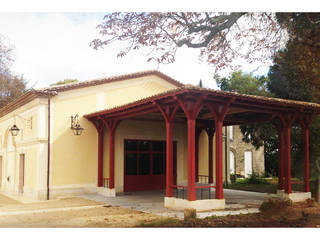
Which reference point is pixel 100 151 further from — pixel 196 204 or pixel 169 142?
pixel 196 204

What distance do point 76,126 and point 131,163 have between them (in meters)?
2.49

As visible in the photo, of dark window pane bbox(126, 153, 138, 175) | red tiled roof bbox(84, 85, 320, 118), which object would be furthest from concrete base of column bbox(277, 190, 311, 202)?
dark window pane bbox(126, 153, 138, 175)

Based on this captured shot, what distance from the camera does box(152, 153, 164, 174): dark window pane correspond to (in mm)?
14406

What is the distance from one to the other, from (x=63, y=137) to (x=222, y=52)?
20.3ft

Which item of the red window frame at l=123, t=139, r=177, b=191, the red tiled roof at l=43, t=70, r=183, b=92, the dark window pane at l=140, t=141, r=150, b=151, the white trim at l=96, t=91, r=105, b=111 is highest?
the red tiled roof at l=43, t=70, r=183, b=92

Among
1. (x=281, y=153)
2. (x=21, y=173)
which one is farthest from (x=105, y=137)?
(x=281, y=153)

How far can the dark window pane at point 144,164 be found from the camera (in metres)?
14.2

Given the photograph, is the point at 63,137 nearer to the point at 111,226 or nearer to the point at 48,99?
the point at 48,99

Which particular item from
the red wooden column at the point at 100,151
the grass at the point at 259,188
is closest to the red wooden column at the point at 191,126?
the red wooden column at the point at 100,151

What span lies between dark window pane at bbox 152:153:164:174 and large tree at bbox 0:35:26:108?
1151 centimetres

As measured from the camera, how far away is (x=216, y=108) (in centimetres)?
969

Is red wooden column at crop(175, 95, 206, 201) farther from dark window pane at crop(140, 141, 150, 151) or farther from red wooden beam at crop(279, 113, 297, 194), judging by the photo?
dark window pane at crop(140, 141, 150, 151)

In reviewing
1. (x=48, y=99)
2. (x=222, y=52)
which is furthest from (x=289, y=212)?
(x=48, y=99)

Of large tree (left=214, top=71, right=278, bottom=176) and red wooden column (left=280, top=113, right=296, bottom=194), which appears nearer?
red wooden column (left=280, top=113, right=296, bottom=194)
